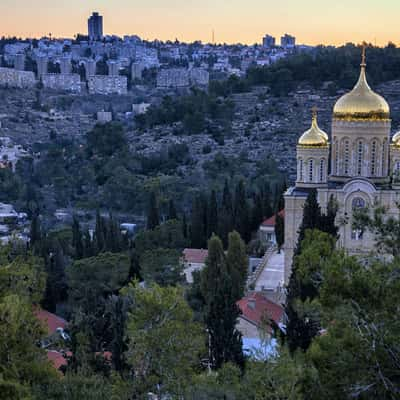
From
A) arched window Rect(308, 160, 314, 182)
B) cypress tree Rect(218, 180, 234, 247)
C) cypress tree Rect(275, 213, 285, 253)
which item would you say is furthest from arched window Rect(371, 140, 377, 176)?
cypress tree Rect(218, 180, 234, 247)

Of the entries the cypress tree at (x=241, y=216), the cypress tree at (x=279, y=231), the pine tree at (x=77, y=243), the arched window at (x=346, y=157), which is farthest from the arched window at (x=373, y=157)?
the pine tree at (x=77, y=243)

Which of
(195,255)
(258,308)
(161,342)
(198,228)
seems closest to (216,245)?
(258,308)

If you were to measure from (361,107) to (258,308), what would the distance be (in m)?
7.25

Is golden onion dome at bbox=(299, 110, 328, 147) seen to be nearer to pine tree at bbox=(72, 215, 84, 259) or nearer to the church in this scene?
the church

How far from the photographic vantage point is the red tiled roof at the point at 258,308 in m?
18.1

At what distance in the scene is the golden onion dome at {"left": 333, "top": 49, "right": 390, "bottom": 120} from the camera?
22.3 meters

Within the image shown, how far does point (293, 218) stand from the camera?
71.9 ft

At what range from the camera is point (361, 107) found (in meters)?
22.3

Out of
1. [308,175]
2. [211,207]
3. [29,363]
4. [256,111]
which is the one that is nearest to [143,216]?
[211,207]

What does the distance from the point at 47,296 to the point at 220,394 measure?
1314 cm

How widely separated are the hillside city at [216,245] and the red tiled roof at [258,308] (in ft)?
0.26

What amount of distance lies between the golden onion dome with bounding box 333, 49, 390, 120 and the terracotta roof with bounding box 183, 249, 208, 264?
680cm

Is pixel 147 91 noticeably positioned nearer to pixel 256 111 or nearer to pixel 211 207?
pixel 256 111

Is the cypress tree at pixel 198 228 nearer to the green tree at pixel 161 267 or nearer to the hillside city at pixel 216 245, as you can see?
the hillside city at pixel 216 245
